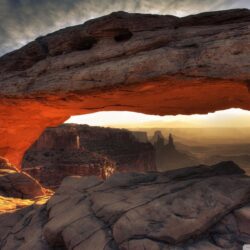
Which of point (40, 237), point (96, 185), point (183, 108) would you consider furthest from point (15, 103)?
point (183, 108)

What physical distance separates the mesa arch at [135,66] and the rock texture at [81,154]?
22.6m

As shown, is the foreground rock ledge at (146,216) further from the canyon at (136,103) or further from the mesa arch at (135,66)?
the mesa arch at (135,66)

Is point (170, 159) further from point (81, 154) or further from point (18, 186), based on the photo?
point (18, 186)

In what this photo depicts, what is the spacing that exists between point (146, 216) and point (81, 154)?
127 ft

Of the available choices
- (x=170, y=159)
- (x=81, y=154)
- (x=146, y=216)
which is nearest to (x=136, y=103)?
(x=146, y=216)

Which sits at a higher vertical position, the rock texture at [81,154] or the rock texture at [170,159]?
the rock texture at [81,154]

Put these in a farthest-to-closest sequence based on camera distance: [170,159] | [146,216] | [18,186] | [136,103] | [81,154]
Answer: [170,159] → [81,154] → [18,186] → [136,103] → [146,216]

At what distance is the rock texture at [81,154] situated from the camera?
38.7 metres

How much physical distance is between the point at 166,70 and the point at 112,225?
17.0 ft

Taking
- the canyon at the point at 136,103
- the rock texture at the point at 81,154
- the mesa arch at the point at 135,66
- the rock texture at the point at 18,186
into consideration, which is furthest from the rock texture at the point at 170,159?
the canyon at the point at 136,103

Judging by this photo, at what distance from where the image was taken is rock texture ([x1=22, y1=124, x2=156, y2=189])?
38656 millimetres

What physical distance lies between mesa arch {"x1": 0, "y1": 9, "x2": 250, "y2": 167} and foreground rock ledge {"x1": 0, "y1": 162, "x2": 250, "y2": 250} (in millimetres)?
3295

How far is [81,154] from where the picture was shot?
146 ft

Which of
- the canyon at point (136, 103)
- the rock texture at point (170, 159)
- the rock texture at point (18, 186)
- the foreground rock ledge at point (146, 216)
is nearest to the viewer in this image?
the foreground rock ledge at point (146, 216)
